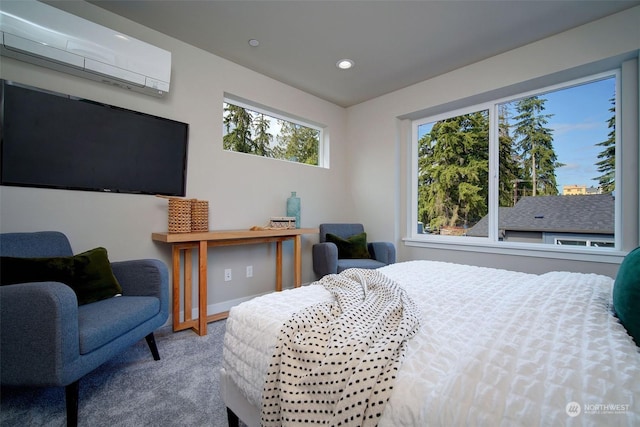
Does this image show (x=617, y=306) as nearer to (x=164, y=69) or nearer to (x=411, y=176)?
(x=411, y=176)

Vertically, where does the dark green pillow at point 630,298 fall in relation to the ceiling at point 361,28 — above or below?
below

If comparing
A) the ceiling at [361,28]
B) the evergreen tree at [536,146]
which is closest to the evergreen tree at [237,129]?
the ceiling at [361,28]

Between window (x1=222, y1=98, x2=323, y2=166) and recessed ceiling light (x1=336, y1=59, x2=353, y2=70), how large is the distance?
37.3 inches

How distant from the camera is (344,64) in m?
2.86

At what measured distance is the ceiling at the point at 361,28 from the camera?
2051 millimetres

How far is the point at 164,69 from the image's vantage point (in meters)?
2.21

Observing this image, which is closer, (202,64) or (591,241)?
(591,241)

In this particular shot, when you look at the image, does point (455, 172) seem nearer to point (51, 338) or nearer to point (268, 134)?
point (268, 134)

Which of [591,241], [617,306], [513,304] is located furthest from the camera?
[591,241]

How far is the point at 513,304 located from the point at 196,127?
2784 millimetres

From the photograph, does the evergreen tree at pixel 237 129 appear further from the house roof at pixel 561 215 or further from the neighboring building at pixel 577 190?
the neighboring building at pixel 577 190

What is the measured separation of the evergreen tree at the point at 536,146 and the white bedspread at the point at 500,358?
5.63 ft

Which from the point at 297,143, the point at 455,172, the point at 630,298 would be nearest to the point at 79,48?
the point at 297,143

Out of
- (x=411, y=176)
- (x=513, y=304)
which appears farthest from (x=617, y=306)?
(x=411, y=176)
